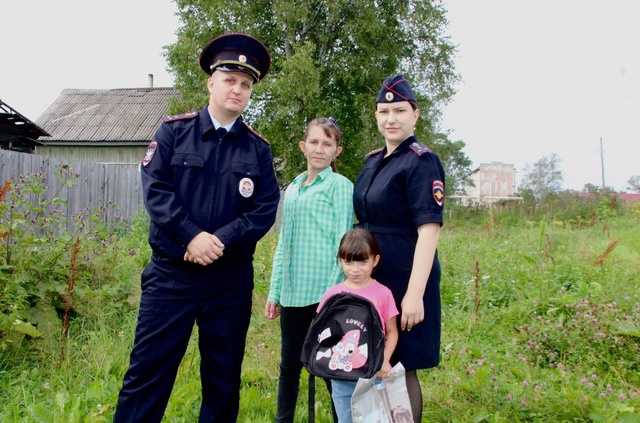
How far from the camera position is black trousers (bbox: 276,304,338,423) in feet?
9.50

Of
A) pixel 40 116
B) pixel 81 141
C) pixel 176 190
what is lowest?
pixel 176 190

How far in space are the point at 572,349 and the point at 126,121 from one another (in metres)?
23.5

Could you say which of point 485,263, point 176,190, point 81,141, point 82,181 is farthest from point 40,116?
point 176,190

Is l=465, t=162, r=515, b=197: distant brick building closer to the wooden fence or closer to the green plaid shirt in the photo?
the wooden fence

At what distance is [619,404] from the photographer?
118 inches

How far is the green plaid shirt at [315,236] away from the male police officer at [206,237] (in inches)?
11.3

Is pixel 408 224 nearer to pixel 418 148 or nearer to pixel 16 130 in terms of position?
pixel 418 148

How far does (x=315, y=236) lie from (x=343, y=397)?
2.77ft

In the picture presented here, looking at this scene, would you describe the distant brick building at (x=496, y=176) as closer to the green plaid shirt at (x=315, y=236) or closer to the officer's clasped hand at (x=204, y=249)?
the green plaid shirt at (x=315, y=236)

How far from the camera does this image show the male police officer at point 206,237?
2.44m

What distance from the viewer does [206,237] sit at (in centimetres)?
236

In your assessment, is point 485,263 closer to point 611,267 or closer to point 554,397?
point 611,267

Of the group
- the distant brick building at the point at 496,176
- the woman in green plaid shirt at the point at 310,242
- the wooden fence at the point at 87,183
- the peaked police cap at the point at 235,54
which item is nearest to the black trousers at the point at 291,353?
the woman in green plaid shirt at the point at 310,242

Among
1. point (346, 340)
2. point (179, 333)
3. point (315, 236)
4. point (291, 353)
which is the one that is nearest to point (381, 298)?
point (346, 340)
